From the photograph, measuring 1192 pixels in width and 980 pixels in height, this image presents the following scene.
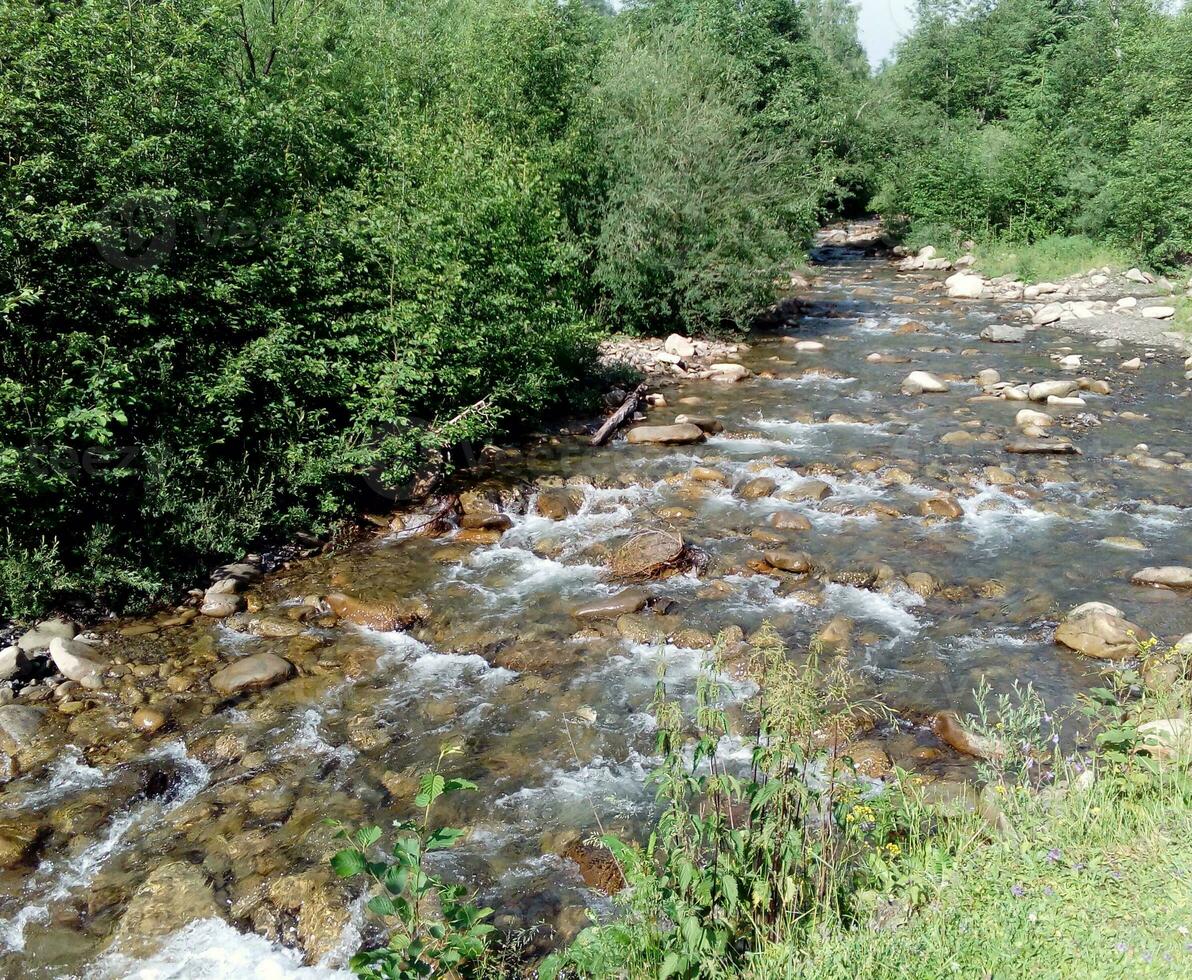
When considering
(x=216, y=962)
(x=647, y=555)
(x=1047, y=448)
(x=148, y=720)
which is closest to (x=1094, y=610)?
(x=647, y=555)

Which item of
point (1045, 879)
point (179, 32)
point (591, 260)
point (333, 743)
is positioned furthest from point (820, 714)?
point (591, 260)

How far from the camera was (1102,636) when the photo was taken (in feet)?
28.6

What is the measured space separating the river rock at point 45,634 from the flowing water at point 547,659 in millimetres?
530

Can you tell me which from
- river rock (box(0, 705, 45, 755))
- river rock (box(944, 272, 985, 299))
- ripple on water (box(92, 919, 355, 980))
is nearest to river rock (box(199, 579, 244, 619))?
river rock (box(0, 705, 45, 755))

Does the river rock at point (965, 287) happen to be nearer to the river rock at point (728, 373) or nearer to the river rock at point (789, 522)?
the river rock at point (728, 373)

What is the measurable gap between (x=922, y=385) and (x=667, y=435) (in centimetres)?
610

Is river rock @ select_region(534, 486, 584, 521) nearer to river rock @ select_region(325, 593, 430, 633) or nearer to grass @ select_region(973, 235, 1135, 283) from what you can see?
river rock @ select_region(325, 593, 430, 633)

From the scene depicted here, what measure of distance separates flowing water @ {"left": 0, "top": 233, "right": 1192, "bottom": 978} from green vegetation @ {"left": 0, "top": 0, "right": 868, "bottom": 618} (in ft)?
4.14

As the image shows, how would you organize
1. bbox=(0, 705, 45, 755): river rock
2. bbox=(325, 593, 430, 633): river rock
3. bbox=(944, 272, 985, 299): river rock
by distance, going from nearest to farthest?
1. bbox=(0, 705, 45, 755): river rock
2. bbox=(325, 593, 430, 633): river rock
3. bbox=(944, 272, 985, 299): river rock

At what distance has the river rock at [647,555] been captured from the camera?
10734 millimetres

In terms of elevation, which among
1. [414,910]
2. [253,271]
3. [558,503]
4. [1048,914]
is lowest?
[558,503]

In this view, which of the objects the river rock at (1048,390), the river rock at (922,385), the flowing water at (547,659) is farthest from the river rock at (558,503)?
the river rock at (1048,390)

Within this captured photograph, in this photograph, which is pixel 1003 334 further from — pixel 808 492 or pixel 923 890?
pixel 923 890

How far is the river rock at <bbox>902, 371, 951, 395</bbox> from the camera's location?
58.3ft
